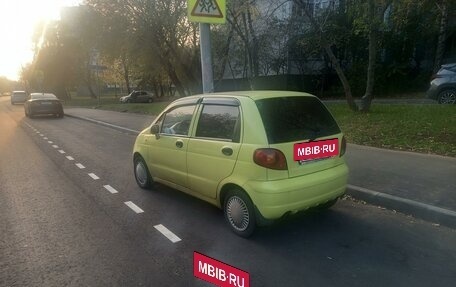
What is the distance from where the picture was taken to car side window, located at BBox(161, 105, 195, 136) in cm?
516

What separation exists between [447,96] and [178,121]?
36.7 feet

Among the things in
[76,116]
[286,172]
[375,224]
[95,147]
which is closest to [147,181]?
[286,172]

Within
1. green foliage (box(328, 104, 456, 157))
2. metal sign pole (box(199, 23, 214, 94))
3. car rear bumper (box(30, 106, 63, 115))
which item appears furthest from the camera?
car rear bumper (box(30, 106, 63, 115))

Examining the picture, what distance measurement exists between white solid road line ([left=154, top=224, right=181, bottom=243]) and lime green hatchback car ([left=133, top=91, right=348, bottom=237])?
64cm

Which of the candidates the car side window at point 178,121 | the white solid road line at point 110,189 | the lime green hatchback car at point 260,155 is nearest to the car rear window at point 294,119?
the lime green hatchback car at point 260,155

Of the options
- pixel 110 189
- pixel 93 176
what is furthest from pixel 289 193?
pixel 93 176

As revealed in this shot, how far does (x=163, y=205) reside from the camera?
5535mm

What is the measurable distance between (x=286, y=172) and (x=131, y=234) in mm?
2010

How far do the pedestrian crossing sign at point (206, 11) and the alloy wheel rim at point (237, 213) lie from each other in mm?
3721

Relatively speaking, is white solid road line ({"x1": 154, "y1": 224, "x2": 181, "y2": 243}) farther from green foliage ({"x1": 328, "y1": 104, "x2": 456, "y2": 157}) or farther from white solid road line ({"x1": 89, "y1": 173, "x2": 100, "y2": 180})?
green foliage ({"x1": 328, "y1": 104, "x2": 456, "y2": 157})

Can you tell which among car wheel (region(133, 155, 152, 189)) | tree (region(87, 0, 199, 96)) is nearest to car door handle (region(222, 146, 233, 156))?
car wheel (region(133, 155, 152, 189))

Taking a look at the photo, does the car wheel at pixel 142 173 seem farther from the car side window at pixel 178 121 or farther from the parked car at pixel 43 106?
the parked car at pixel 43 106

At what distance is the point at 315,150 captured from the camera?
431 cm

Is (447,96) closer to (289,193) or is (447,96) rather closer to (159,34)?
(289,193)
